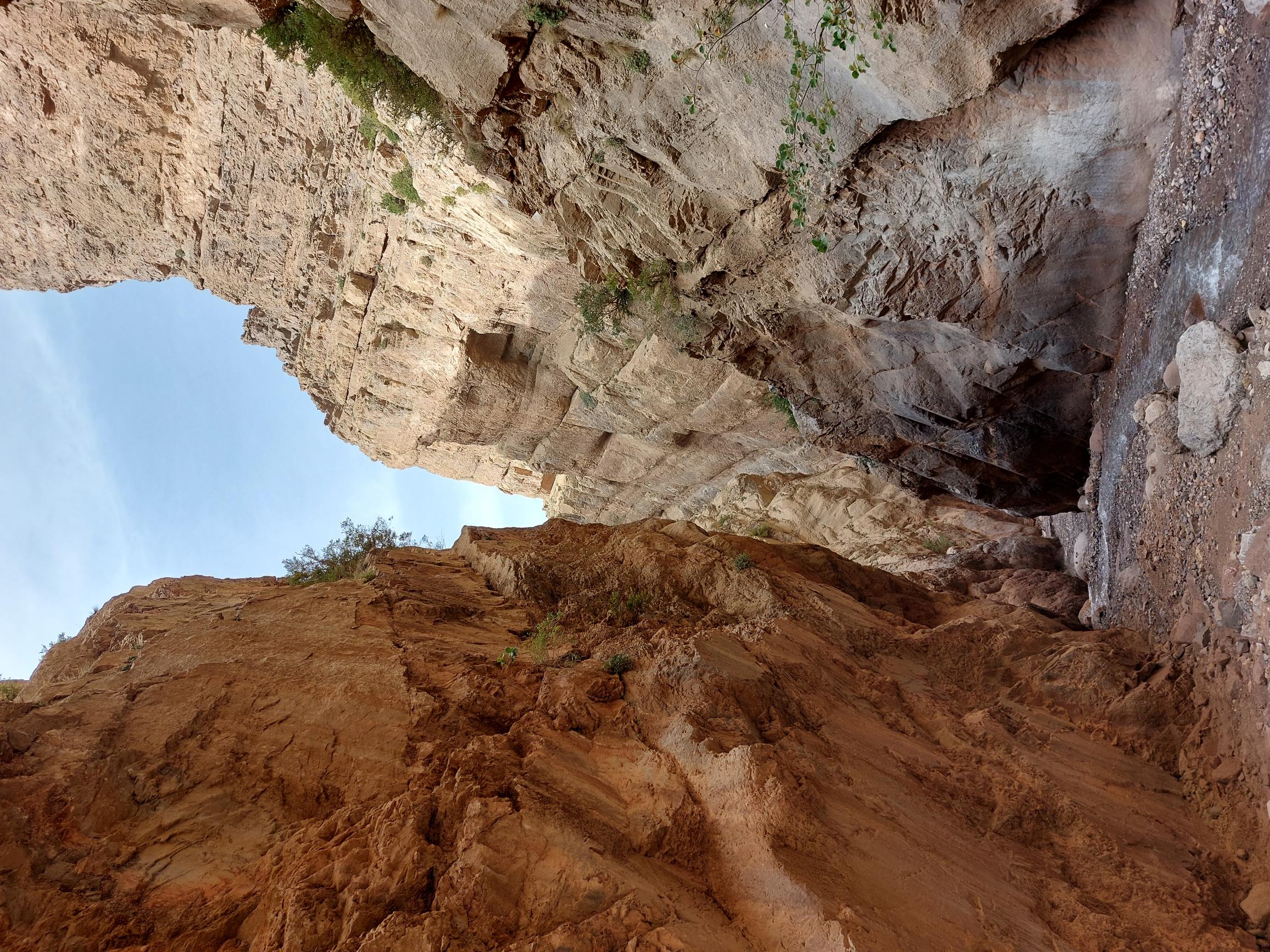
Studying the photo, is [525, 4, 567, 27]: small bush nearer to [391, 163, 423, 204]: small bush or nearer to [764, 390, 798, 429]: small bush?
[391, 163, 423, 204]: small bush

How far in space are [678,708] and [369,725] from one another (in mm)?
2138

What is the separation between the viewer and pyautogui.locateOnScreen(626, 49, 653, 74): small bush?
7.27m

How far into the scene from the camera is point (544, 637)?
6.68m

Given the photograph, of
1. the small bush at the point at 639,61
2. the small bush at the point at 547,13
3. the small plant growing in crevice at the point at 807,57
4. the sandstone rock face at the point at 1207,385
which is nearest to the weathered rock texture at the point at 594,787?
the sandstone rock face at the point at 1207,385

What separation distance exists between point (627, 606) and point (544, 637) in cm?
123

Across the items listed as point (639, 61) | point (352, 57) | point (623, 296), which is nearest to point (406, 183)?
point (352, 57)

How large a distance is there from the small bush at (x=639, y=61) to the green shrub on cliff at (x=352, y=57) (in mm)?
3037

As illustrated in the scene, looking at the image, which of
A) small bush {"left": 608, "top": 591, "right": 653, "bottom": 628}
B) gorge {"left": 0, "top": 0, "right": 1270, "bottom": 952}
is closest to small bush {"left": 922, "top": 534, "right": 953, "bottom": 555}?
gorge {"left": 0, "top": 0, "right": 1270, "bottom": 952}

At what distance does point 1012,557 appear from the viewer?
11.5 m

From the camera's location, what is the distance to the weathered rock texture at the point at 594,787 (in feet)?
12.4

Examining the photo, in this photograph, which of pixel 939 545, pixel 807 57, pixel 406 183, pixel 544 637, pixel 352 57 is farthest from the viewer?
pixel 939 545

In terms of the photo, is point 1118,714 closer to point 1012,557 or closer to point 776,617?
point 776,617

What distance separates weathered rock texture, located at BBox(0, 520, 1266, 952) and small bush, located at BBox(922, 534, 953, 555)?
714 cm

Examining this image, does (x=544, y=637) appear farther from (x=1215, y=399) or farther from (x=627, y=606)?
(x=1215, y=399)
